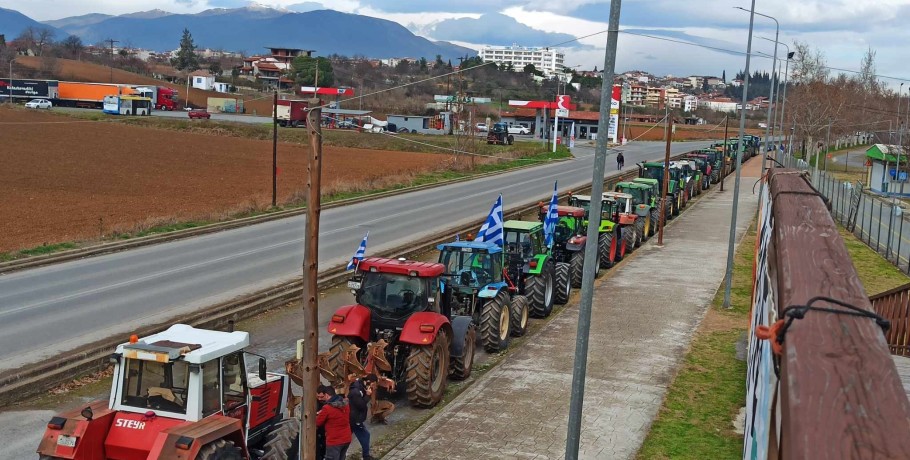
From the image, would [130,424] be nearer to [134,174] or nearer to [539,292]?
[539,292]

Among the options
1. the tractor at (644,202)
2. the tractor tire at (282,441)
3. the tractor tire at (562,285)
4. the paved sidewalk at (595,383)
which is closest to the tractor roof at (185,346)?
the tractor tire at (282,441)

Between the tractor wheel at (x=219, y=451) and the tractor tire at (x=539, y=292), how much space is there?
11838 mm

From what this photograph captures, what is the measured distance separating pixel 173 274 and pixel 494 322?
11.6 meters

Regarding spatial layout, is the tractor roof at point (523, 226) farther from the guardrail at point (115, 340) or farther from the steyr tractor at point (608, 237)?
the guardrail at point (115, 340)

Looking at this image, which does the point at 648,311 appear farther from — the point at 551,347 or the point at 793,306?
the point at 793,306

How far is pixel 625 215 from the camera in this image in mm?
29859

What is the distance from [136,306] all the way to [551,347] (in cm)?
986

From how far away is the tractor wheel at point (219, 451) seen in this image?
884cm

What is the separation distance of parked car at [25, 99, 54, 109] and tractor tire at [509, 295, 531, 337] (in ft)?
315

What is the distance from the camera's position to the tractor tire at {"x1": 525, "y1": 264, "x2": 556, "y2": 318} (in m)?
20.5

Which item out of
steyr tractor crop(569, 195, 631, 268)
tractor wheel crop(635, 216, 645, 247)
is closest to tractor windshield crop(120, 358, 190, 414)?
steyr tractor crop(569, 195, 631, 268)

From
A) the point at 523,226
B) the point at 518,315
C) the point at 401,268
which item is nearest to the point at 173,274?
the point at 523,226

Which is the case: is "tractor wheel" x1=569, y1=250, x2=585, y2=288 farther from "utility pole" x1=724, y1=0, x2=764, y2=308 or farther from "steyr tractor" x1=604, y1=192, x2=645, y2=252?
"steyr tractor" x1=604, y1=192, x2=645, y2=252

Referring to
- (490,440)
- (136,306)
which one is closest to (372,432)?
(490,440)
